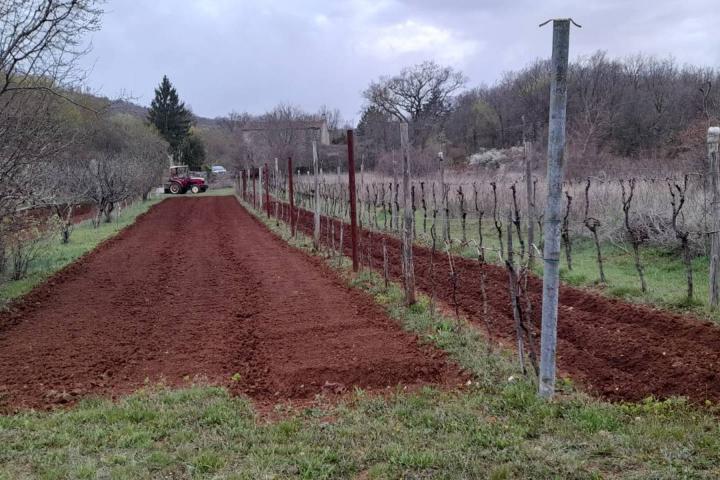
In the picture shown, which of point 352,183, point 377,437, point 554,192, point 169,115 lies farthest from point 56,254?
point 169,115

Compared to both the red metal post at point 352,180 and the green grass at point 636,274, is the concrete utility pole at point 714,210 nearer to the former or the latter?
the green grass at point 636,274

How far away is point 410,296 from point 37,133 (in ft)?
20.7

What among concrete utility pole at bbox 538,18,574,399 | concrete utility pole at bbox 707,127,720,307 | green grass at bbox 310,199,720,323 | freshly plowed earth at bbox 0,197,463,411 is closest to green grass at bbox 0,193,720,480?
concrete utility pole at bbox 538,18,574,399

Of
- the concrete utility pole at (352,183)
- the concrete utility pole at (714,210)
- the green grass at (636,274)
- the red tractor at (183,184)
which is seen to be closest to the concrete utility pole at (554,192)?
the green grass at (636,274)

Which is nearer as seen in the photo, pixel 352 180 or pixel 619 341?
pixel 619 341

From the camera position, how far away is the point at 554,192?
150 inches

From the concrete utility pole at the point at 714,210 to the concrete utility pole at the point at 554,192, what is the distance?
3395 millimetres

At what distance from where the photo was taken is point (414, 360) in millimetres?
5090

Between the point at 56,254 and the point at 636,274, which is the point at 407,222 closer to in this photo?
the point at 636,274

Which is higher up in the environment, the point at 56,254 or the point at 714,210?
the point at 714,210

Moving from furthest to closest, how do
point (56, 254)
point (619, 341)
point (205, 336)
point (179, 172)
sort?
point (179, 172), point (56, 254), point (205, 336), point (619, 341)

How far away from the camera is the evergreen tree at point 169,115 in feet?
221

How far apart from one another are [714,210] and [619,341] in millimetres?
2108

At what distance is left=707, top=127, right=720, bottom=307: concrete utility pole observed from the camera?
6.16m
